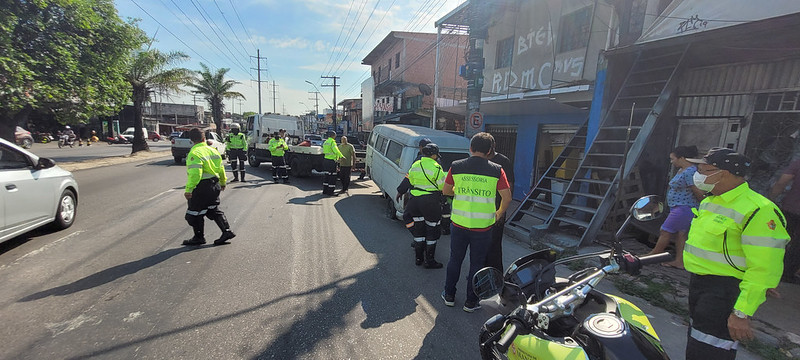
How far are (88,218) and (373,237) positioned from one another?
5.05 m

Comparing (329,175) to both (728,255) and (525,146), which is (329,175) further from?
(728,255)

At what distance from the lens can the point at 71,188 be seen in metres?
5.62

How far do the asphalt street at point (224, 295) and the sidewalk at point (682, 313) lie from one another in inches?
69.2

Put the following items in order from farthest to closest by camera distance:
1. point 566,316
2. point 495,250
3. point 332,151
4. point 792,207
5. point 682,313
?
point 332,151
point 792,207
point 495,250
point 682,313
point 566,316

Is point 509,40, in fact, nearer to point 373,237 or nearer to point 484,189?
point 373,237

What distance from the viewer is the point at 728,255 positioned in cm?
209

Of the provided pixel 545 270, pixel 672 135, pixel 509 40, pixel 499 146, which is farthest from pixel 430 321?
pixel 509 40

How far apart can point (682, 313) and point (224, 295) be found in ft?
15.7

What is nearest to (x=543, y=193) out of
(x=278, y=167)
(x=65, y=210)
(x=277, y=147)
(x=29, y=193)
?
(x=277, y=147)

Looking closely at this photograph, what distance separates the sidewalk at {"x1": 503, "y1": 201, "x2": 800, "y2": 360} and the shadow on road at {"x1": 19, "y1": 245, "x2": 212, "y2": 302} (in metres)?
4.74

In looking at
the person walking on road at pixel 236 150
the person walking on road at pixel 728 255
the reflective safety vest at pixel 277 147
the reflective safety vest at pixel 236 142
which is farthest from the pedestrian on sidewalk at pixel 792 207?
the reflective safety vest at pixel 236 142

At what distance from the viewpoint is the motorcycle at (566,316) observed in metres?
1.55

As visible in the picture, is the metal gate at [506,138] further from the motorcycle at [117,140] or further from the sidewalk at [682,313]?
the motorcycle at [117,140]

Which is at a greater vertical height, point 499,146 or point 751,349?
point 499,146
